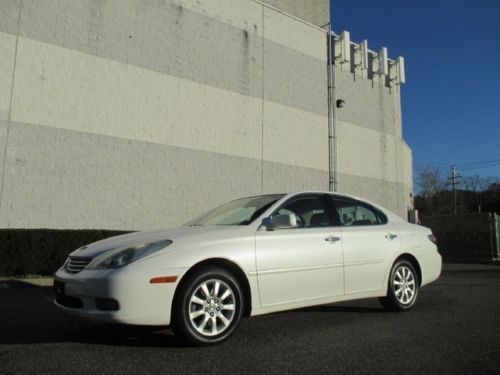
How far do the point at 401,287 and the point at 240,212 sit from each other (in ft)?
7.76

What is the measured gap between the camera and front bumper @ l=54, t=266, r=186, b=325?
3.88 metres

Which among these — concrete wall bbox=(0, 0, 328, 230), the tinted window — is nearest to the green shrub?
concrete wall bbox=(0, 0, 328, 230)

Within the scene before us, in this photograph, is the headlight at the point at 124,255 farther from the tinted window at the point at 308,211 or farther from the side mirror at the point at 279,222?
the tinted window at the point at 308,211

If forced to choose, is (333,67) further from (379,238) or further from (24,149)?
(379,238)

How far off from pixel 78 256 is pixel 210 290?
51.4 inches

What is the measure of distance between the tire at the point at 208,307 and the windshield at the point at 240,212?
31.3 inches

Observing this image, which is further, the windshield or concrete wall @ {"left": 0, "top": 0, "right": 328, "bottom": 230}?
concrete wall @ {"left": 0, "top": 0, "right": 328, "bottom": 230}

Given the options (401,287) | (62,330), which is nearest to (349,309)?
(401,287)

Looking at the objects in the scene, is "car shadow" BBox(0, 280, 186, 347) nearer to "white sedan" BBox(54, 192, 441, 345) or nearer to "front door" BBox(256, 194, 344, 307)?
"white sedan" BBox(54, 192, 441, 345)

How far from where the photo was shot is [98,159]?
1359 cm

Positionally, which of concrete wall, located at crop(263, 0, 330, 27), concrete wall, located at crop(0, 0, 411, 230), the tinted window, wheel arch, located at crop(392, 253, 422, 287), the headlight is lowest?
wheel arch, located at crop(392, 253, 422, 287)

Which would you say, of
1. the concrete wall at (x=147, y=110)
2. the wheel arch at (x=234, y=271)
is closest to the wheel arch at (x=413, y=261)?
the wheel arch at (x=234, y=271)

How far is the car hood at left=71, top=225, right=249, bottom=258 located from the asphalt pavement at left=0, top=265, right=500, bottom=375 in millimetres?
854

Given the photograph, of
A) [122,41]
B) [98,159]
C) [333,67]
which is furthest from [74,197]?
[333,67]
